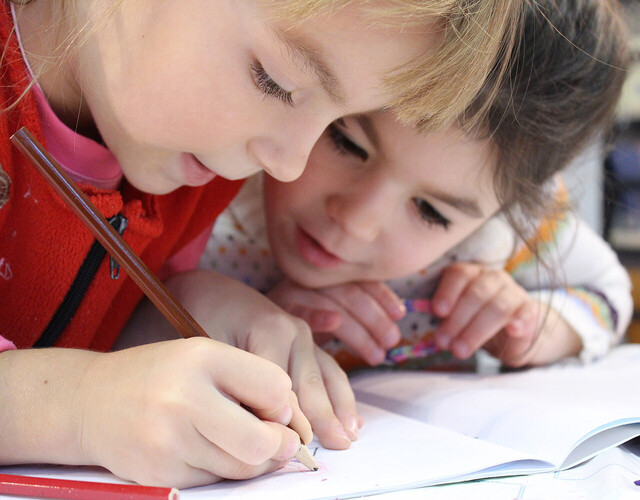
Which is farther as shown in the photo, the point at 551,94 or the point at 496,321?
the point at 496,321

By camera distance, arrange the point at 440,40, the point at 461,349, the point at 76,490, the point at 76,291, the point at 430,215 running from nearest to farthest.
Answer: the point at 76,490, the point at 440,40, the point at 76,291, the point at 430,215, the point at 461,349

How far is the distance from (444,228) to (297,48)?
295mm

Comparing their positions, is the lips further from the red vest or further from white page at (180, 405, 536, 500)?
white page at (180, 405, 536, 500)

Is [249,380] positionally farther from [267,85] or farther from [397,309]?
[397,309]

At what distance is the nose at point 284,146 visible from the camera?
0.47m

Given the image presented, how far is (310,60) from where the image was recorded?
1.44 ft

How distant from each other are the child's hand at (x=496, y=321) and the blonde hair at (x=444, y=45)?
308 millimetres

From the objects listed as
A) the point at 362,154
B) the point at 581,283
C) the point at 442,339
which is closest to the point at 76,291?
the point at 362,154

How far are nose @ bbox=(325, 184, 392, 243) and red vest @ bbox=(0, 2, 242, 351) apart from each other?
0.49 feet

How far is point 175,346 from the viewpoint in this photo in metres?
0.39

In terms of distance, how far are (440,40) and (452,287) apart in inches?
15.5

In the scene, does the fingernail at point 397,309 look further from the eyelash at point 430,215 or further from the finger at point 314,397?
the finger at point 314,397

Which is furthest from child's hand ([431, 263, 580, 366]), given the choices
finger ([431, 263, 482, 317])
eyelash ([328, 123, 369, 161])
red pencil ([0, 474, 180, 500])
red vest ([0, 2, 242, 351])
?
red pencil ([0, 474, 180, 500])

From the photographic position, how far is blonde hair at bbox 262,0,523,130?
0.42 metres
